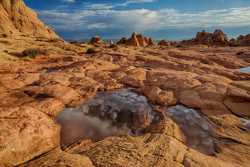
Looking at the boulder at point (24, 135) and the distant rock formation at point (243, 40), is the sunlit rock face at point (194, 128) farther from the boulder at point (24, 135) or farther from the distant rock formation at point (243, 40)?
the distant rock formation at point (243, 40)

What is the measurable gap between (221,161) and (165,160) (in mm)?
2166

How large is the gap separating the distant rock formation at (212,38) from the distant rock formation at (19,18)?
5969 cm

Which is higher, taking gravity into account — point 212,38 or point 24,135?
point 212,38

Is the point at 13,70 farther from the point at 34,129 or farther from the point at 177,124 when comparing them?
the point at 177,124

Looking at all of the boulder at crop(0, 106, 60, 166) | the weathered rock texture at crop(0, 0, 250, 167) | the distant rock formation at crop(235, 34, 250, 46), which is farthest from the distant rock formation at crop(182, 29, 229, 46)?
the boulder at crop(0, 106, 60, 166)

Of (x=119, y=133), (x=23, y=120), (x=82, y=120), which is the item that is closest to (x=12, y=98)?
(x=23, y=120)

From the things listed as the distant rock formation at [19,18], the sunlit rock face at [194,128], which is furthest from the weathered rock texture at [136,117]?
the distant rock formation at [19,18]

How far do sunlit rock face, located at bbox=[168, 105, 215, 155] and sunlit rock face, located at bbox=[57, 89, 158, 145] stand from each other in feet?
4.56

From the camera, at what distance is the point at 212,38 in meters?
84.8

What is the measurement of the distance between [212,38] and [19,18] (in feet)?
226

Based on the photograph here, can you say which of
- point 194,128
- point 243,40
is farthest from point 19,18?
point 243,40

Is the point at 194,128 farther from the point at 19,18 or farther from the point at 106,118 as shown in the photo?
the point at 19,18

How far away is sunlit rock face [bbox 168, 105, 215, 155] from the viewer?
8.59 metres

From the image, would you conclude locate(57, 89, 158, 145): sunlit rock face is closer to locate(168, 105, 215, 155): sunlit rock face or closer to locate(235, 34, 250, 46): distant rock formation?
locate(168, 105, 215, 155): sunlit rock face
